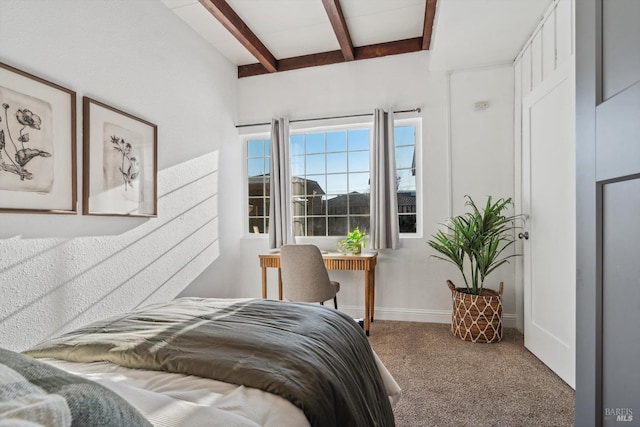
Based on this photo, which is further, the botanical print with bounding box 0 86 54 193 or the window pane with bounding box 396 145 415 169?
the window pane with bounding box 396 145 415 169

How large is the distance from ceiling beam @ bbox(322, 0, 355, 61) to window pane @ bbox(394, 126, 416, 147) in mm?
926

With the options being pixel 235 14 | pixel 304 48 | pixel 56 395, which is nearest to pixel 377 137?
pixel 304 48

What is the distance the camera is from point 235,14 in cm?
296

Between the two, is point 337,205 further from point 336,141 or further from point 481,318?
point 481,318

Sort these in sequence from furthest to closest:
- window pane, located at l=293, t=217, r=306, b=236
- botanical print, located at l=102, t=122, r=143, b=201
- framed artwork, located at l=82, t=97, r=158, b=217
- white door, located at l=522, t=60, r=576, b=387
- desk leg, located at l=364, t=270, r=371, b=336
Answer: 1. window pane, located at l=293, t=217, r=306, b=236
2. desk leg, located at l=364, t=270, r=371, b=336
3. botanical print, located at l=102, t=122, r=143, b=201
4. framed artwork, located at l=82, t=97, r=158, b=217
5. white door, located at l=522, t=60, r=576, b=387

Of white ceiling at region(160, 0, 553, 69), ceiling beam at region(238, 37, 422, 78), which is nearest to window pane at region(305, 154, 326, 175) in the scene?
ceiling beam at region(238, 37, 422, 78)

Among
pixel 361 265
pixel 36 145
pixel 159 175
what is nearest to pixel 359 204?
pixel 361 265

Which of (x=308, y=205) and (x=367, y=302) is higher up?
(x=308, y=205)

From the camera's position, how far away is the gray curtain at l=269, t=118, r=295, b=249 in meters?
3.66

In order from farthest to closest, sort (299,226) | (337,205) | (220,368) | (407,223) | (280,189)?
(299,226) → (337,205) → (280,189) → (407,223) → (220,368)

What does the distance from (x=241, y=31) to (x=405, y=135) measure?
1929 millimetres

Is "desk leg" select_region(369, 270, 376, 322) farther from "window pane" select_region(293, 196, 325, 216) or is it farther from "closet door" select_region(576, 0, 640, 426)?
"closet door" select_region(576, 0, 640, 426)

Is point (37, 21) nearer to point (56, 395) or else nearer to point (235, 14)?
point (235, 14)

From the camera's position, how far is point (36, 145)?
1817 mm
